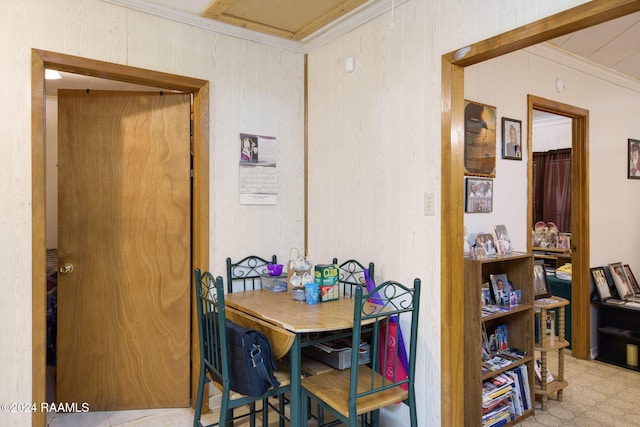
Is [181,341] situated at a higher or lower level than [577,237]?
lower

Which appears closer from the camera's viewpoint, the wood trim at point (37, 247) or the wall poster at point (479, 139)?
the wood trim at point (37, 247)

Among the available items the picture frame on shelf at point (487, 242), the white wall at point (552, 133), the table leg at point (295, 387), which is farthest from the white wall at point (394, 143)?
the white wall at point (552, 133)

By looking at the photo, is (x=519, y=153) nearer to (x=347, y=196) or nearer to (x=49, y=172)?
(x=347, y=196)

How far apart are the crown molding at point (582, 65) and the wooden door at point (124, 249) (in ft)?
8.90

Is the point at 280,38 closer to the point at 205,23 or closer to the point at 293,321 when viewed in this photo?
the point at 205,23

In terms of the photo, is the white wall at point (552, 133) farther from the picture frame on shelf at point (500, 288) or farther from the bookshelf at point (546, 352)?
the picture frame on shelf at point (500, 288)

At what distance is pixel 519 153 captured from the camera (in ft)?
10.3

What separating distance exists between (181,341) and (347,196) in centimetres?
148

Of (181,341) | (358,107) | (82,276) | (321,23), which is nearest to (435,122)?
(358,107)

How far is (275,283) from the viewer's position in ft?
9.20

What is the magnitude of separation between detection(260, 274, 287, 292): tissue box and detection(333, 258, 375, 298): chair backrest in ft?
1.21

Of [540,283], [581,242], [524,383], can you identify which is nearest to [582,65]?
[581,242]

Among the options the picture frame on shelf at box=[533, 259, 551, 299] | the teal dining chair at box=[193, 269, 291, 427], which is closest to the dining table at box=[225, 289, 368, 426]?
the teal dining chair at box=[193, 269, 291, 427]

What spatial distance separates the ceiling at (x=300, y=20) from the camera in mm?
2504
